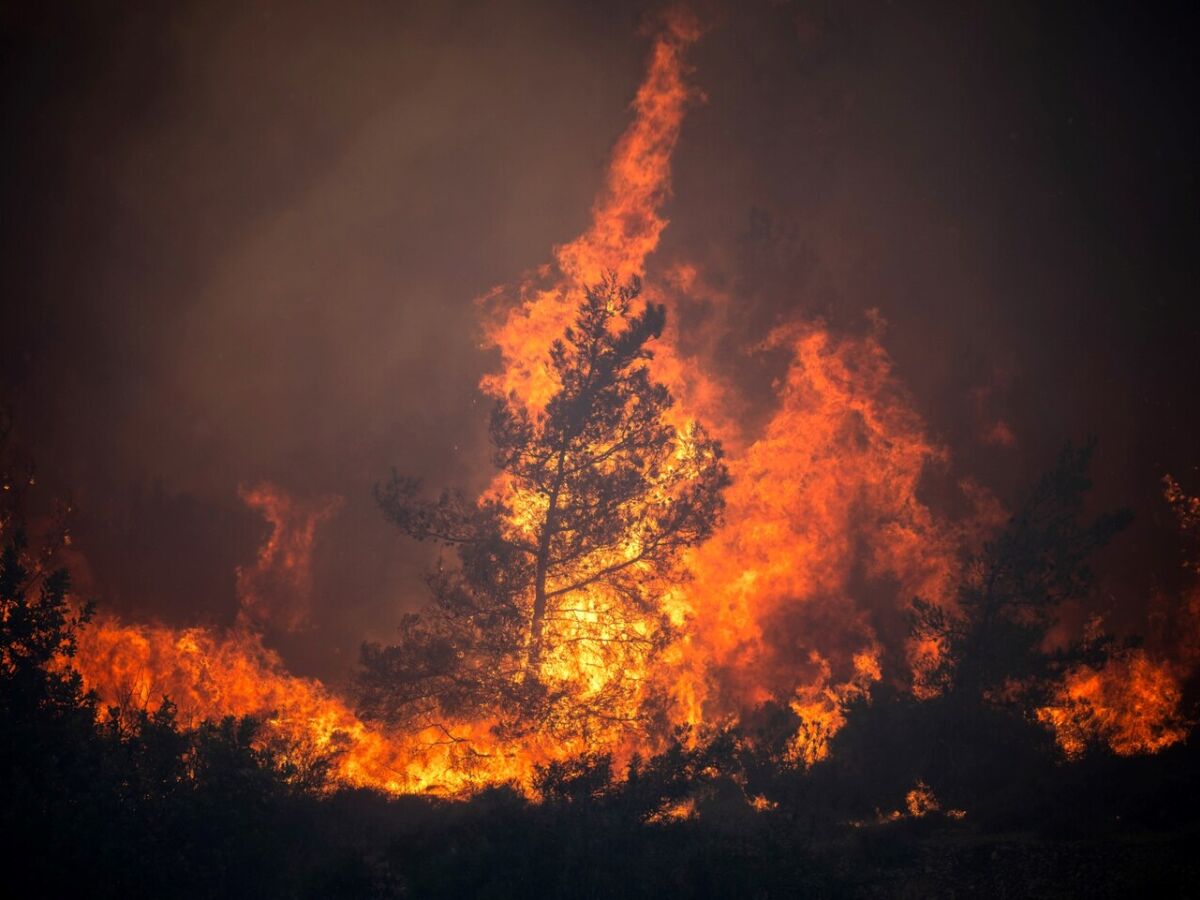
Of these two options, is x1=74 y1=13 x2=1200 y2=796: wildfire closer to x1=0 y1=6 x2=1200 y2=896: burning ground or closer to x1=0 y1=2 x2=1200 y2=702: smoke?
x1=0 y1=6 x2=1200 y2=896: burning ground

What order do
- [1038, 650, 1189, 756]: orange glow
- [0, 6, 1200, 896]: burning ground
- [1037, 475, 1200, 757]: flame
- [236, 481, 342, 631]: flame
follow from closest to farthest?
[0, 6, 1200, 896]: burning ground
[1037, 475, 1200, 757]: flame
[1038, 650, 1189, 756]: orange glow
[236, 481, 342, 631]: flame

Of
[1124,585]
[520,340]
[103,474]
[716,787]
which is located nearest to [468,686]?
[716,787]

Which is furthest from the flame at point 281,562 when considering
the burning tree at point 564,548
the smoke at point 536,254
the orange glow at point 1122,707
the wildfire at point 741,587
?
the orange glow at point 1122,707

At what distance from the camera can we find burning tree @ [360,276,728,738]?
15.5 meters

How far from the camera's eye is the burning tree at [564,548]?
15.5m

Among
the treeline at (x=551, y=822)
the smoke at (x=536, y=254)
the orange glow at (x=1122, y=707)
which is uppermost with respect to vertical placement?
the smoke at (x=536, y=254)

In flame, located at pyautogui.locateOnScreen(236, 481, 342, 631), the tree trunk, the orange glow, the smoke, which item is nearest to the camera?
the tree trunk

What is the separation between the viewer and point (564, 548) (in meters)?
16.3

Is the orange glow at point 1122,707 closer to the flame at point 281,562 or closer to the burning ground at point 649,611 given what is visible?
the burning ground at point 649,611

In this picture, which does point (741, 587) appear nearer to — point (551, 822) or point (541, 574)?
point (541, 574)

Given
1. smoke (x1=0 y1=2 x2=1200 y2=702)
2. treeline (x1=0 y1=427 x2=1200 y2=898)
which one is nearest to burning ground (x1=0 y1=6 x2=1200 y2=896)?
treeline (x1=0 y1=427 x2=1200 y2=898)

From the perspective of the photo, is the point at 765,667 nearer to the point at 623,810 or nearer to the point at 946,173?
the point at 623,810

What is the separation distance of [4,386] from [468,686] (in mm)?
30329

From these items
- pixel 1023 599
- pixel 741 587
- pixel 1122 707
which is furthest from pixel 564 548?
pixel 1122 707
